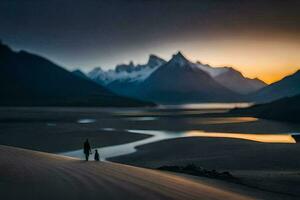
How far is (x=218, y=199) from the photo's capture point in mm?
14750

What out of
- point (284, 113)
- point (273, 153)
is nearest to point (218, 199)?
point (273, 153)

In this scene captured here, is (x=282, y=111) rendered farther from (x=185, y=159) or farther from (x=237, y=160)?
(x=237, y=160)

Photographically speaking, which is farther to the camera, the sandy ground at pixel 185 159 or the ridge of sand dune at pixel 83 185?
the sandy ground at pixel 185 159

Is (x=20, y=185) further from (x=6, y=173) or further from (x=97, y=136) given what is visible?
(x=97, y=136)

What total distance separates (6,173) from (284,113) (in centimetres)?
12507

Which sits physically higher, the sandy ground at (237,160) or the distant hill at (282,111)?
the distant hill at (282,111)

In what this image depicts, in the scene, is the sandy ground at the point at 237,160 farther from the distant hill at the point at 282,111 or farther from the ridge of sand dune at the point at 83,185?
the distant hill at the point at 282,111

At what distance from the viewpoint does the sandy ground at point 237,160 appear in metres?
24.6

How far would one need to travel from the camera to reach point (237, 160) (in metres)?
39.0

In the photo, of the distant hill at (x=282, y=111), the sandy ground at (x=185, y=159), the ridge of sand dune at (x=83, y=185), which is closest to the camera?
the ridge of sand dune at (x=83, y=185)

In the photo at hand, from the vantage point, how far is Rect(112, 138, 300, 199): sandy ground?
24.6m

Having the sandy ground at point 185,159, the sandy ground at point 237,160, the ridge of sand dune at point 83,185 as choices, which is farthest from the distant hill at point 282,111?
the ridge of sand dune at point 83,185

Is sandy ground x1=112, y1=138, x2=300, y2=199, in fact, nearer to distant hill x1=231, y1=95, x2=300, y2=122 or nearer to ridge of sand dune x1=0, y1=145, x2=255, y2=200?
ridge of sand dune x1=0, y1=145, x2=255, y2=200

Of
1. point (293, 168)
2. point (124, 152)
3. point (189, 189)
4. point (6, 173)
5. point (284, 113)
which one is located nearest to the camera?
point (189, 189)
